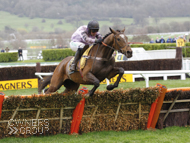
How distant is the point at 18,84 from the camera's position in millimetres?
10523

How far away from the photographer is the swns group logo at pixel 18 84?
34.0 feet

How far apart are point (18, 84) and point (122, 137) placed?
22.7 ft

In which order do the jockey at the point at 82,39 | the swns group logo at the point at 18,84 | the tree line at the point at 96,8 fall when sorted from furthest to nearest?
the tree line at the point at 96,8
the swns group logo at the point at 18,84
the jockey at the point at 82,39

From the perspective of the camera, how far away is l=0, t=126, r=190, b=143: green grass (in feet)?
13.8

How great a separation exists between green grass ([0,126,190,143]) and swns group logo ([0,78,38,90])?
6.40 metres

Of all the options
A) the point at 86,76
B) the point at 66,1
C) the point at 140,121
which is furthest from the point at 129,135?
the point at 66,1

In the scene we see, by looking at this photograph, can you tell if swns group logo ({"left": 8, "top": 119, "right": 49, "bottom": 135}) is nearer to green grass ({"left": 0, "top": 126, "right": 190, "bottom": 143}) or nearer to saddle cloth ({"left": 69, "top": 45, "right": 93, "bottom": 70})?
green grass ({"left": 0, "top": 126, "right": 190, "bottom": 143})

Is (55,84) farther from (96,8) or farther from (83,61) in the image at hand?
(96,8)

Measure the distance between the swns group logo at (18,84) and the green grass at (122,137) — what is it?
21.0 ft

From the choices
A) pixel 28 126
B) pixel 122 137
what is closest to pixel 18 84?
pixel 28 126

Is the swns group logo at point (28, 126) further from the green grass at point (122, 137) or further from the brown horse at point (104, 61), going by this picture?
the brown horse at point (104, 61)

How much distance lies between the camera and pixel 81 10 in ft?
307

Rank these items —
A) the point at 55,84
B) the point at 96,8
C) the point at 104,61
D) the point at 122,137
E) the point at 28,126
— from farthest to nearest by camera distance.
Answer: the point at 96,8
the point at 55,84
the point at 104,61
the point at 122,137
the point at 28,126

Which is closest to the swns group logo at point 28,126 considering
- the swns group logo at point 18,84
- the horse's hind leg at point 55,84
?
the horse's hind leg at point 55,84
